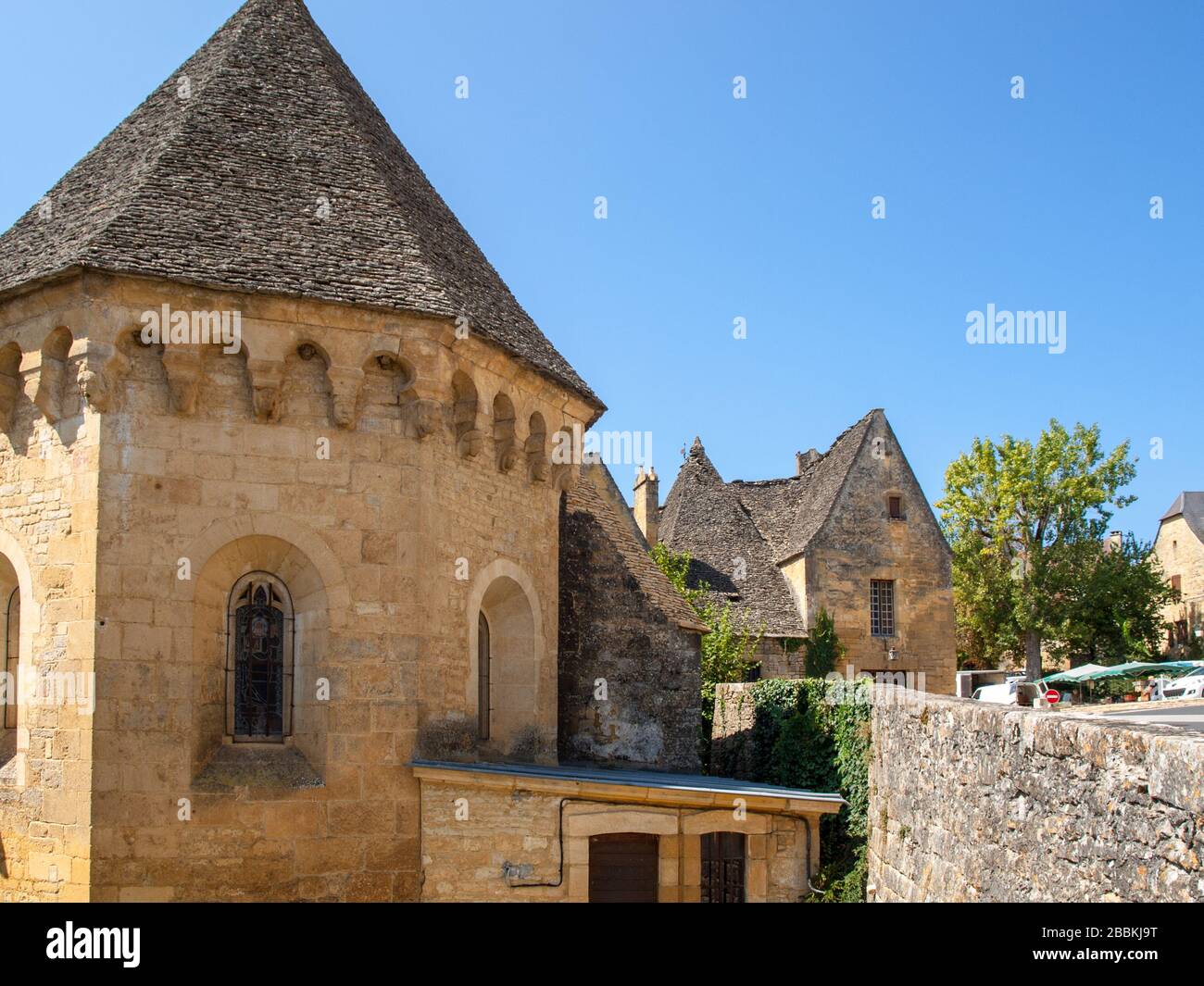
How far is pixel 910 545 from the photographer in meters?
34.8

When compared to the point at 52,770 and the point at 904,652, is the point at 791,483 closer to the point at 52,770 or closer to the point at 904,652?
the point at 904,652

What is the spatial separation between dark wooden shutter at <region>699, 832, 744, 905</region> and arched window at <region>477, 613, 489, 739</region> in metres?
2.95

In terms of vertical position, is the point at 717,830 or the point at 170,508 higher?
the point at 170,508

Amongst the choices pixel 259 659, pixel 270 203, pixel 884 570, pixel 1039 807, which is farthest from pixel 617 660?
pixel 884 570

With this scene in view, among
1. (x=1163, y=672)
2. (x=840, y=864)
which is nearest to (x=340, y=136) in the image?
(x=840, y=864)

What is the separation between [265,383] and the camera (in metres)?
11.6

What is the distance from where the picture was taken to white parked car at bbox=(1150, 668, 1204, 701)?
25.3 metres

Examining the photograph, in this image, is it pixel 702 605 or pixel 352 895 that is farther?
pixel 702 605

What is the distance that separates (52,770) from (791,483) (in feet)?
101

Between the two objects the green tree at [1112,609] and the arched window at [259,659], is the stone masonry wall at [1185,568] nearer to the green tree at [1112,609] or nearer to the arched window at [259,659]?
the green tree at [1112,609]

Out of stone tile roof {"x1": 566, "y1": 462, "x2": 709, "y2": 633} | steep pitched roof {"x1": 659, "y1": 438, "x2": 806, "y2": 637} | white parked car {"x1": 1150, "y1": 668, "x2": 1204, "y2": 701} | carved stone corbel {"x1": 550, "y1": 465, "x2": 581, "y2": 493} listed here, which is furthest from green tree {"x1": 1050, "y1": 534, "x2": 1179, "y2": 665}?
carved stone corbel {"x1": 550, "y1": 465, "x2": 581, "y2": 493}

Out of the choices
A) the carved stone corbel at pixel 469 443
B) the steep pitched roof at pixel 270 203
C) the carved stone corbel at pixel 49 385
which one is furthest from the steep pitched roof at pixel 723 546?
the carved stone corbel at pixel 49 385

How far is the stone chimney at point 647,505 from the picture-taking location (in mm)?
34625

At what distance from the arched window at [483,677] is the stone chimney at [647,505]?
1985 centimetres
